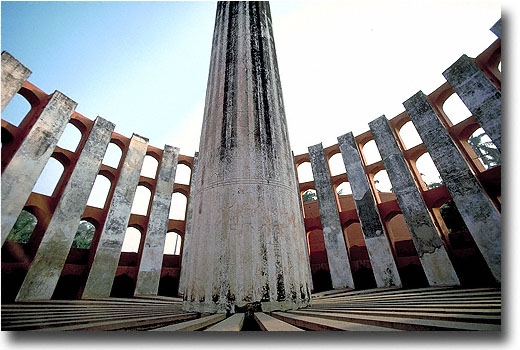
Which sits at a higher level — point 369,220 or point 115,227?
point 115,227

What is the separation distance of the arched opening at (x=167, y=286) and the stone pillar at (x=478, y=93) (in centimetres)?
1490

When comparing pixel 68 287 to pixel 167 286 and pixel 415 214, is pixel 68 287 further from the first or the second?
pixel 415 214

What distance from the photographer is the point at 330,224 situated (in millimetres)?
12836

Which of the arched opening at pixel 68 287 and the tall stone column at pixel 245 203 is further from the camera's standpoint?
the arched opening at pixel 68 287

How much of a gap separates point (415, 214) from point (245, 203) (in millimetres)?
10010

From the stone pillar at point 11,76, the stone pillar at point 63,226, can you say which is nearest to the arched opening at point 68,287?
the stone pillar at point 63,226

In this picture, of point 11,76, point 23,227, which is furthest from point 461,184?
point 23,227

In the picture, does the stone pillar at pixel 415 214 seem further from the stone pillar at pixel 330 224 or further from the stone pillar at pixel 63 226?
the stone pillar at pixel 63 226

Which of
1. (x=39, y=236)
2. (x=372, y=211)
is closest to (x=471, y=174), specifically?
(x=372, y=211)

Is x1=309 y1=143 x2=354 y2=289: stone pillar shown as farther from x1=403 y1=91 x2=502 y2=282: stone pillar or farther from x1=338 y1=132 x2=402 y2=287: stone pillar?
x1=403 y1=91 x2=502 y2=282: stone pillar

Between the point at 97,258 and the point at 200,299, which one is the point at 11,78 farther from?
the point at 200,299

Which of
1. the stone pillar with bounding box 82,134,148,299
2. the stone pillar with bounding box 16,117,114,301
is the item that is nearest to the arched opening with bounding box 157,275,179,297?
the stone pillar with bounding box 82,134,148,299

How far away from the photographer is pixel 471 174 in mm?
9445

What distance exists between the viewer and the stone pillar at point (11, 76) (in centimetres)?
872
